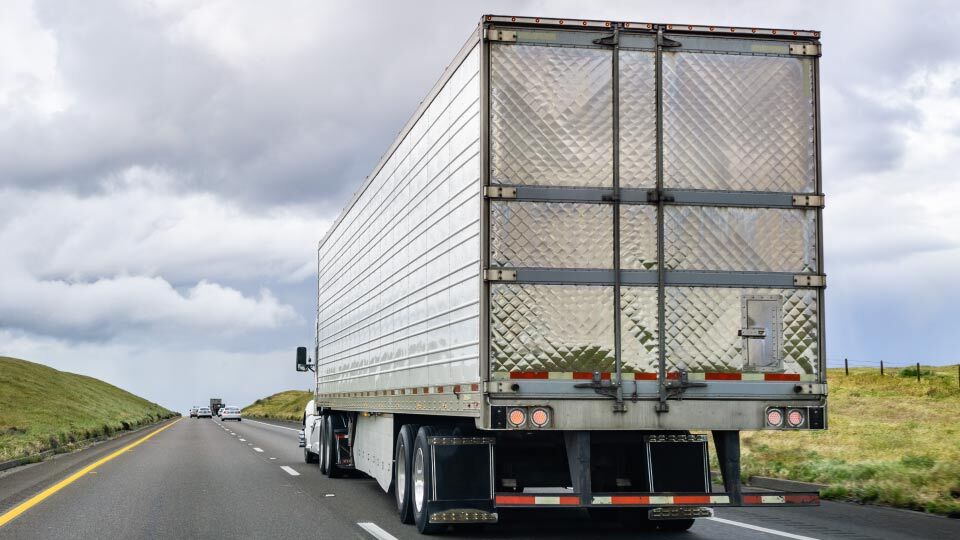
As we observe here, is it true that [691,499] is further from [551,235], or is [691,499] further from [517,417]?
[551,235]

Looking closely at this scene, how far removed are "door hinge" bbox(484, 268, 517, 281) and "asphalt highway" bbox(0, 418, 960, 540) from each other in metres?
2.89

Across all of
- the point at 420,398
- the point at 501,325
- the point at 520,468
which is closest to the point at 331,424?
the point at 420,398

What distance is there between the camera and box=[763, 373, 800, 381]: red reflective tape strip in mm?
8805

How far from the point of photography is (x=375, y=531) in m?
10.2

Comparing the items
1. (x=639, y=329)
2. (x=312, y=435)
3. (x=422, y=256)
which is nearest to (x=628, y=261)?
(x=639, y=329)

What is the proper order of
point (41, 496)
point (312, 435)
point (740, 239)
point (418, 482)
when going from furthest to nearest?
point (312, 435) < point (41, 496) < point (418, 482) < point (740, 239)

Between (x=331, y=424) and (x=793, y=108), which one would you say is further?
(x=331, y=424)

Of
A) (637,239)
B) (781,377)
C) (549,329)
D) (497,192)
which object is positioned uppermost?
(497,192)

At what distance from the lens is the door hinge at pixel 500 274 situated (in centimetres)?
848

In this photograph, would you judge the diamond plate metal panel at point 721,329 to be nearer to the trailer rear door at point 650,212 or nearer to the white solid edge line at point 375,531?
the trailer rear door at point 650,212

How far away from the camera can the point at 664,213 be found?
883 centimetres

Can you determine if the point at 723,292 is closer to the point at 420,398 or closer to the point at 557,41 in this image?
the point at 557,41

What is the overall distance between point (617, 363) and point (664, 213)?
1.39 metres

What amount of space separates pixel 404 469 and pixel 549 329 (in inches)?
128
